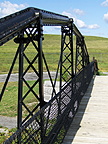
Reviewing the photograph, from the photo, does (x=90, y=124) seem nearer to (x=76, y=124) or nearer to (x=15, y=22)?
(x=76, y=124)

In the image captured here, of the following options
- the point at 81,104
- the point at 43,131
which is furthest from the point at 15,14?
the point at 81,104

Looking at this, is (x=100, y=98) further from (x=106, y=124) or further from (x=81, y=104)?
(x=106, y=124)

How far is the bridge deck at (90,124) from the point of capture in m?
5.61

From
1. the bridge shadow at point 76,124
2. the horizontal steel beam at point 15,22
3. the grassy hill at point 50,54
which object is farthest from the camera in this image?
the grassy hill at point 50,54

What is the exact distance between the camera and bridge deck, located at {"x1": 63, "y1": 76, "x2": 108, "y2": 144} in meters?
5.61

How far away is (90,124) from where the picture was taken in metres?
6.80

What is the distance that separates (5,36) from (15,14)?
35.9 inches

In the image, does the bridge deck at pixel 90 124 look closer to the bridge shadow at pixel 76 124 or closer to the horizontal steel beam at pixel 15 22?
the bridge shadow at pixel 76 124

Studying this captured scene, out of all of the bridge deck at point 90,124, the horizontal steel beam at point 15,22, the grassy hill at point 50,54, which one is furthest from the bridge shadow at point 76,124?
the grassy hill at point 50,54

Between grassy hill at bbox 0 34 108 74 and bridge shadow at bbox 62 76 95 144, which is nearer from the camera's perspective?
bridge shadow at bbox 62 76 95 144

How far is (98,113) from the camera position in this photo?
8.05 metres

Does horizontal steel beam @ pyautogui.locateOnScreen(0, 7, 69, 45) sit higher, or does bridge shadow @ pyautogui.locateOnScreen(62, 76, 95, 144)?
horizontal steel beam @ pyautogui.locateOnScreen(0, 7, 69, 45)

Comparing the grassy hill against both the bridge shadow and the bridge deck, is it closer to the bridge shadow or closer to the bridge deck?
the bridge deck

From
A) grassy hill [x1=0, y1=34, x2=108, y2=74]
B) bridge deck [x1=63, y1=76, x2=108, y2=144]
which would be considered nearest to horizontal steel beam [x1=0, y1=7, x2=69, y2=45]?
bridge deck [x1=63, y1=76, x2=108, y2=144]
